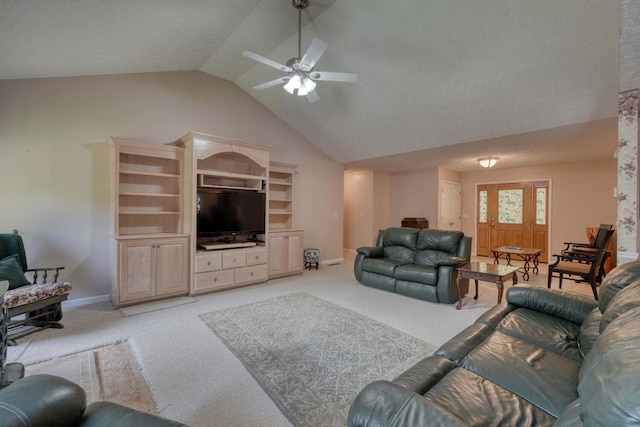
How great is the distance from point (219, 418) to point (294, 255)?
149 inches

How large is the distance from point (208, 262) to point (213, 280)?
29cm

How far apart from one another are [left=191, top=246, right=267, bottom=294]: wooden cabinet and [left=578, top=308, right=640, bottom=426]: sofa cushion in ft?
14.0

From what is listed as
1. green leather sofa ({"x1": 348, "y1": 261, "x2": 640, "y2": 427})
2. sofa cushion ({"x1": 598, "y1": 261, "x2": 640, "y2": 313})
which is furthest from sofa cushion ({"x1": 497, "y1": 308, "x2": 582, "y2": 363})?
sofa cushion ({"x1": 598, "y1": 261, "x2": 640, "y2": 313})

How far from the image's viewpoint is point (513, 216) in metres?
7.26

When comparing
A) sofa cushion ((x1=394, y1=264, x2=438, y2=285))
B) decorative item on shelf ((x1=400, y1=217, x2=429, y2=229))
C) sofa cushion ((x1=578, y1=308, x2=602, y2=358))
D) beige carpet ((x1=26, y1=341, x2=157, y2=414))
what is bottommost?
beige carpet ((x1=26, y1=341, x2=157, y2=414))

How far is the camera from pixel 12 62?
9.59 feet

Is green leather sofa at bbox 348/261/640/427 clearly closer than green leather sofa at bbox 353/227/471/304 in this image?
Yes

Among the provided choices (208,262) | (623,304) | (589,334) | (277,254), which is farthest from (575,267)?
(208,262)

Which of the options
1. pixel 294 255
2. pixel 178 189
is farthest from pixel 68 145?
pixel 294 255

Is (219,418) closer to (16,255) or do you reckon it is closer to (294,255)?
(16,255)

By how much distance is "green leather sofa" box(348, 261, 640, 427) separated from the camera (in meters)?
0.74

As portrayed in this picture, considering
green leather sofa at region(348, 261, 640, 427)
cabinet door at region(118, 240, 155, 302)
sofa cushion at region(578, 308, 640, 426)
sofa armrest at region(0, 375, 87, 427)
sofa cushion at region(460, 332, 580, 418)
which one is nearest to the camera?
sofa cushion at region(578, 308, 640, 426)

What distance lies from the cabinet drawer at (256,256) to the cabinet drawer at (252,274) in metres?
0.07

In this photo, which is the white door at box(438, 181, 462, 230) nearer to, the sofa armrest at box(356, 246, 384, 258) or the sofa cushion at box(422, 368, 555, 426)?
the sofa armrest at box(356, 246, 384, 258)
